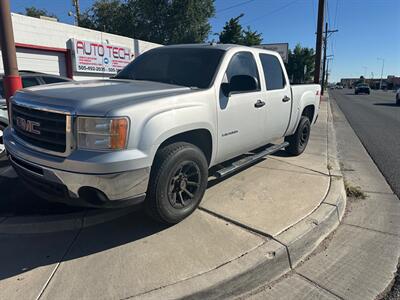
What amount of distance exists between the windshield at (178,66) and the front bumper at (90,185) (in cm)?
151

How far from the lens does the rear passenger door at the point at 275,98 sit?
5051 mm

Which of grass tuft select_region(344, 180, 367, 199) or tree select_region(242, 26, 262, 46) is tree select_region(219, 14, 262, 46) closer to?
tree select_region(242, 26, 262, 46)

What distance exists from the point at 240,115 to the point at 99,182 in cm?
208

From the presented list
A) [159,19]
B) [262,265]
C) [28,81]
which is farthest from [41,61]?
[159,19]

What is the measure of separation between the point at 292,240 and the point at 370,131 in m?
9.90

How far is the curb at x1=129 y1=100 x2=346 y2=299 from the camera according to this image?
2.66m

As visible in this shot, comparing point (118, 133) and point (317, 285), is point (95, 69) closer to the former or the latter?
point (118, 133)

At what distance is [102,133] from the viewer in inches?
111

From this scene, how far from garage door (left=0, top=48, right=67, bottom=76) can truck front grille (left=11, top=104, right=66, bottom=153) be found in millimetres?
11146

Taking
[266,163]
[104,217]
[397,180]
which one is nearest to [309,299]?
[104,217]

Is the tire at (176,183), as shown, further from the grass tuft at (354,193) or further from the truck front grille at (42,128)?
the grass tuft at (354,193)

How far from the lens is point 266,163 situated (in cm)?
602

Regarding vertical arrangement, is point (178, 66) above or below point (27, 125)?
above

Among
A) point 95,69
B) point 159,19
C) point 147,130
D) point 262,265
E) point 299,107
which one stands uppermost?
point 159,19
